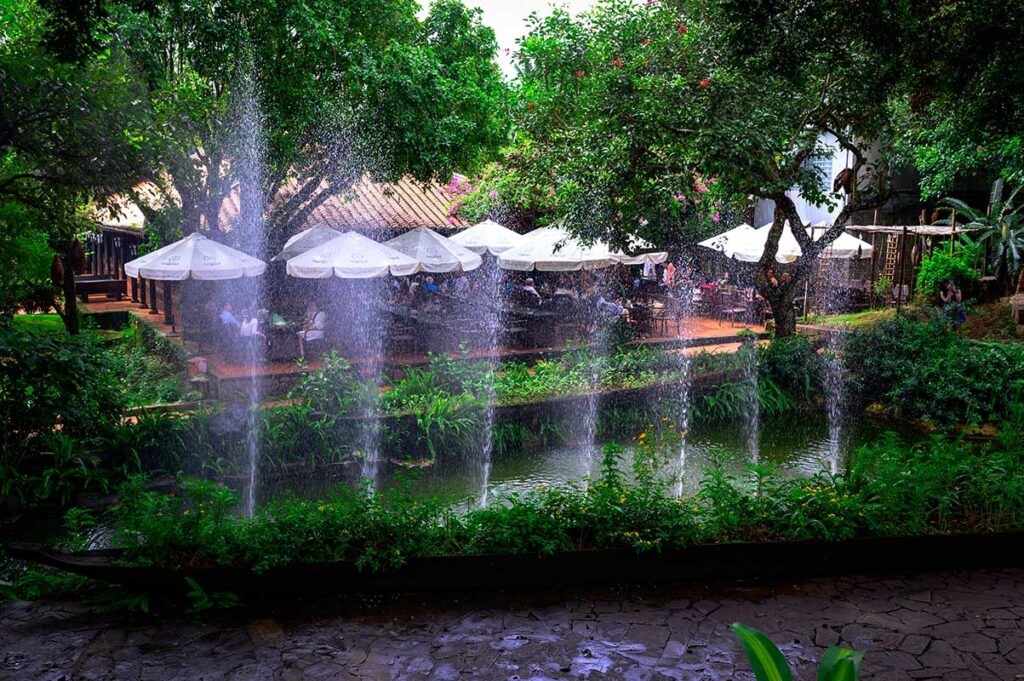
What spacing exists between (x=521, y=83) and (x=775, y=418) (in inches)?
325

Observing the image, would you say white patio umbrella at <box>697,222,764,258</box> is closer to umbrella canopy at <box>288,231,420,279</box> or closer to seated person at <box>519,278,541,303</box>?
seated person at <box>519,278,541,303</box>

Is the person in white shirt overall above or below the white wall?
below

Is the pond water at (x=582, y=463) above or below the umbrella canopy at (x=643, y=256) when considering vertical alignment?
below

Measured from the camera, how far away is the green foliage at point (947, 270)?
58.3ft

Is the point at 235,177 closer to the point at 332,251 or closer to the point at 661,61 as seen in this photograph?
the point at 332,251

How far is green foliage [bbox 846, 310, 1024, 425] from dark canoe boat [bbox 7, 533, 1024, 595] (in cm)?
465

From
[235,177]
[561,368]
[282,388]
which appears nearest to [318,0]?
[235,177]

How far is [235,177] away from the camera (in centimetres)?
1270

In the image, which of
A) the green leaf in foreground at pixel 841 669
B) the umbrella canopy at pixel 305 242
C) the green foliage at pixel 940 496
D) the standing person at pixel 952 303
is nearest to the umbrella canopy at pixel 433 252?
the umbrella canopy at pixel 305 242

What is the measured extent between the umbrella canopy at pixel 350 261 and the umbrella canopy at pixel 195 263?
0.78 meters

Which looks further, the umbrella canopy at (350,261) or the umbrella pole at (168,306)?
the umbrella pole at (168,306)

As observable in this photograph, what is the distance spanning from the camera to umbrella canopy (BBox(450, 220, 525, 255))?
1638 cm

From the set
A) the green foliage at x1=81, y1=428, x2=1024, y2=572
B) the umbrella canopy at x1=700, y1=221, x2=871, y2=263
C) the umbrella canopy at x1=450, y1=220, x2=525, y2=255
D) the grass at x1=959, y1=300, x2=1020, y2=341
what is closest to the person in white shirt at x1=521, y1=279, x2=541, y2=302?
the umbrella canopy at x1=450, y1=220, x2=525, y2=255

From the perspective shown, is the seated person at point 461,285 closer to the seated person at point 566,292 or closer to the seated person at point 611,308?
the seated person at point 566,292
